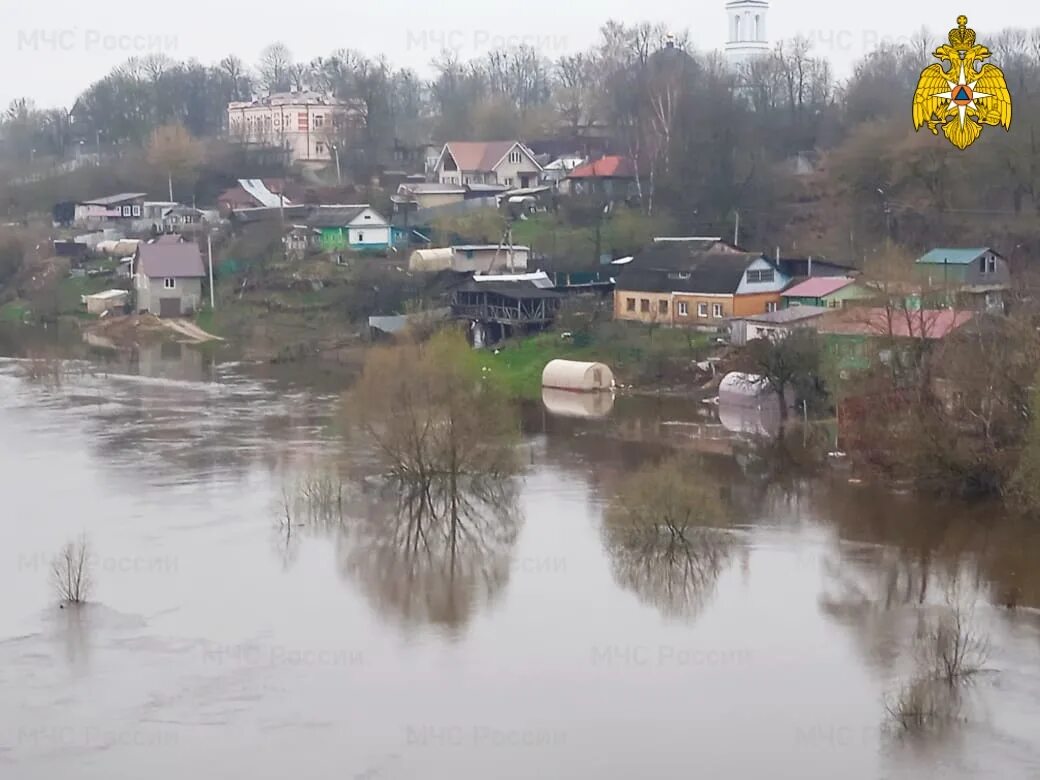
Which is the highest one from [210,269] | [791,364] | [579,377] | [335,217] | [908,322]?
[335,217]

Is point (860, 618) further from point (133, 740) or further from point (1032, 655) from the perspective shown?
point (133, 740)

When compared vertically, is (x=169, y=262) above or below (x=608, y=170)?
below

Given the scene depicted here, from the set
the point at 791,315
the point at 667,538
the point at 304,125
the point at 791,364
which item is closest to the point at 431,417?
A: the point at 667,538

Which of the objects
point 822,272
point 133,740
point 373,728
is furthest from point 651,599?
point 822,272

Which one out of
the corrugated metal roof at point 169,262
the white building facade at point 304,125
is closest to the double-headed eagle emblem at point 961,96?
the corrugated metal roof at point 169,262

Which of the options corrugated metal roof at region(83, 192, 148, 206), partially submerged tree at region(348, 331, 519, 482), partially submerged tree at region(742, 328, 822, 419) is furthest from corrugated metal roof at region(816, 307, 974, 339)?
corrugated metal roof at region(83, 192, 148, 206)

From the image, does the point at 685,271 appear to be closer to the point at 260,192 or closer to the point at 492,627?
the point at 492,627

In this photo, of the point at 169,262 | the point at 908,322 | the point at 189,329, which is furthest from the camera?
the point at 169,262
